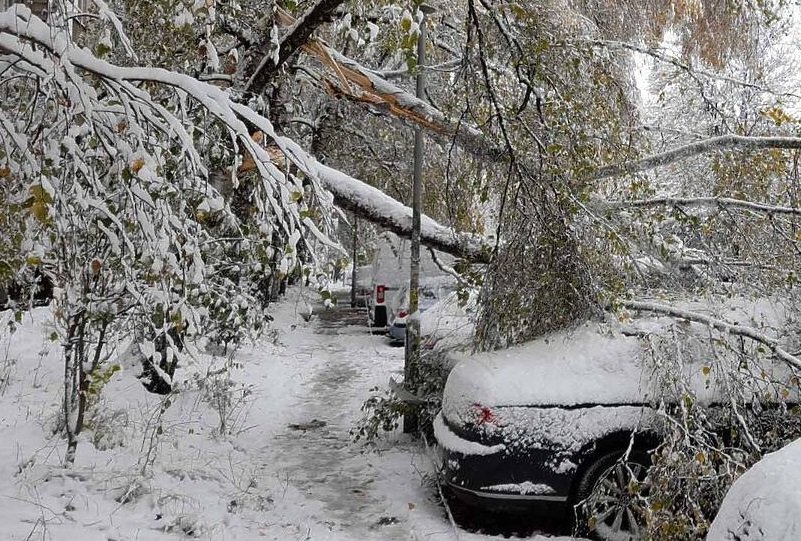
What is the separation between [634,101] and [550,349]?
3538 millimetres

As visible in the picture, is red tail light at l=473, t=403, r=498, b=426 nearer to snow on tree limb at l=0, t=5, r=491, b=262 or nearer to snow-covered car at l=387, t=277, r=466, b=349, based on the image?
snow-covered car at l=387, t=277, r=466, b=349

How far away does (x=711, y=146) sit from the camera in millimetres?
6539

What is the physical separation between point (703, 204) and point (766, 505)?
15.1 ft

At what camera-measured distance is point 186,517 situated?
511cm

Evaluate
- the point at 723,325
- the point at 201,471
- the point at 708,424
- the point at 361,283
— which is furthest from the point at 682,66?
the point at 361,283

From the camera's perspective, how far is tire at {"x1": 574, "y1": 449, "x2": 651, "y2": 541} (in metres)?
A: 4.96

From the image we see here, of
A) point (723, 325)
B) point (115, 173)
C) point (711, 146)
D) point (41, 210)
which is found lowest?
point (723, 325)

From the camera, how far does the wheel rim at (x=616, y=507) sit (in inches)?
195

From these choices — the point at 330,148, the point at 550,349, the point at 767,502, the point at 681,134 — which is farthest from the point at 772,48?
the point at 330,148

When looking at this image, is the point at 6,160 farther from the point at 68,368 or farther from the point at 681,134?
the point at 681,134

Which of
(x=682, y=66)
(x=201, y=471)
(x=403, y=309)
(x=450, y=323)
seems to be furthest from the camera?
(x=403, y=309)

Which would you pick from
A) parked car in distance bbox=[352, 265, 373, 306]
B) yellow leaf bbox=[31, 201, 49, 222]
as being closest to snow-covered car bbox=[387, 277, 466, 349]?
yellow leaf bbox=[31, 201, 49, 222]

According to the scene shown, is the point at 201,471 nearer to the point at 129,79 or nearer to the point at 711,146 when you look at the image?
the point at 129,79

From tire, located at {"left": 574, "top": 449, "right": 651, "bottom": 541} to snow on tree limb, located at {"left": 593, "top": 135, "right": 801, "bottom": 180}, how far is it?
2.44m
